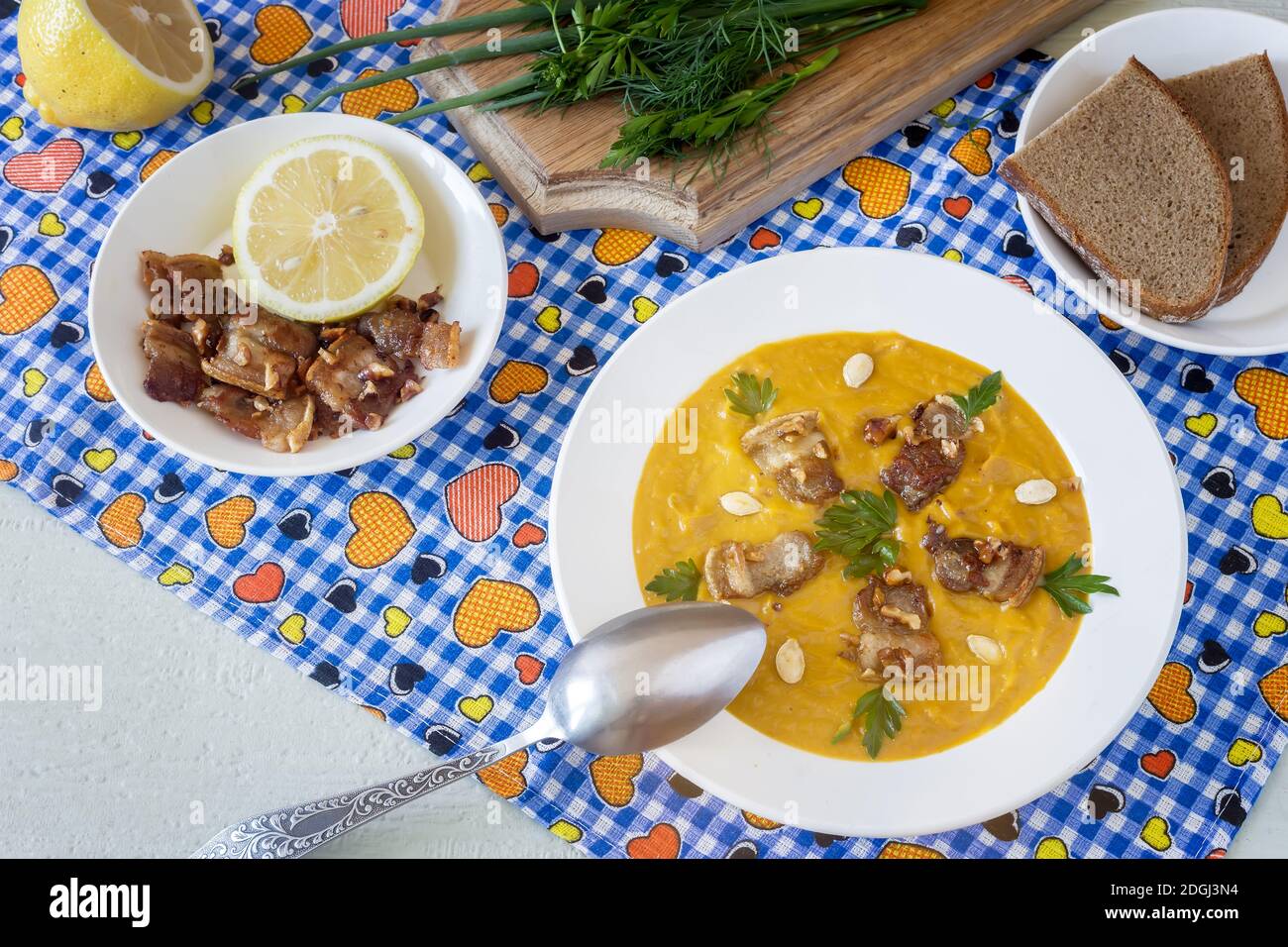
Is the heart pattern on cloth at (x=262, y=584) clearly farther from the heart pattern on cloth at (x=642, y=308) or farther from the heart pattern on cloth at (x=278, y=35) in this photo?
the heart pattern on cloth at (x=278, y=35)

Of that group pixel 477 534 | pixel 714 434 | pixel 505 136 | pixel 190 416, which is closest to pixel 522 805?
pixel 477 534

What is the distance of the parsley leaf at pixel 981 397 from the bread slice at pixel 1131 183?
0.50 m

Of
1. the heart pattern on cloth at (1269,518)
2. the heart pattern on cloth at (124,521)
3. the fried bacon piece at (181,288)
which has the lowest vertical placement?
the heart pattern on cloth at (1269,518)

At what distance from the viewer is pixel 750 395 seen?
2.91m

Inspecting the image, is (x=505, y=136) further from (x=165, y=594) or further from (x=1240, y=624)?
(x=1240, y=624)

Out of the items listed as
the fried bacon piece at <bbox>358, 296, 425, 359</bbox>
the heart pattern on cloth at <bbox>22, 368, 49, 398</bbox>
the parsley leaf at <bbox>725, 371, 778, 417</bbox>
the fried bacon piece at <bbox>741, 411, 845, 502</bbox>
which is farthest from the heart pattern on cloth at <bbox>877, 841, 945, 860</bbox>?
the heart pattern on cloth at <bbox>22, 368, 49, 398</bbox>

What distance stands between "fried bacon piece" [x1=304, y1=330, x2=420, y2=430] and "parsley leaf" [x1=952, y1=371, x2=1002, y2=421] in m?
1.40

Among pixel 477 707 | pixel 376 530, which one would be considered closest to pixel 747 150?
pixel 376 530

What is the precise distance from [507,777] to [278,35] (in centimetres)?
232

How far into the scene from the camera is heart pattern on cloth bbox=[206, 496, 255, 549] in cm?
309

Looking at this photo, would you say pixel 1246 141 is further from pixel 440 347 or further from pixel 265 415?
pixel 265 415

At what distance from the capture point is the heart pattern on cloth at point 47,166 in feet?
10.9

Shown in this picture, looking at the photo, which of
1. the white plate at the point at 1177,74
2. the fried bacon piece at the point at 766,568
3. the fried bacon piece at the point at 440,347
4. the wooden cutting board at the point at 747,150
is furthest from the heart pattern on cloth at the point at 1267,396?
the fried bacon piece at the point at 440,347

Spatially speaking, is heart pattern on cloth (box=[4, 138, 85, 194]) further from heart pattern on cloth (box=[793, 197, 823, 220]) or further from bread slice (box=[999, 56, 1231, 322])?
bread slice (box=[999, 56, 1231, 322])
